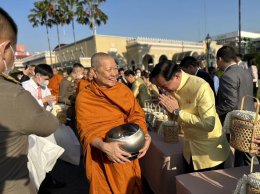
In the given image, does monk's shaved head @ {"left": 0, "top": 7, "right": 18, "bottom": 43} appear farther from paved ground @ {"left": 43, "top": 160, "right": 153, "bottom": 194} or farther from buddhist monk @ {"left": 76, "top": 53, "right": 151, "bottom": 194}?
paved ground @ {"left": 43, "top": 160, "right": 153, "bottom": 194}

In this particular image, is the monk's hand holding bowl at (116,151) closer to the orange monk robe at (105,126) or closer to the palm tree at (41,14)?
the orange monk robe at (105,126)

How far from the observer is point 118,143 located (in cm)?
196

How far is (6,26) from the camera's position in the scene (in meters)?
1.29

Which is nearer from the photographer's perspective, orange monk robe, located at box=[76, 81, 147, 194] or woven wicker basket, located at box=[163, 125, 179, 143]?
orange monk robe, located at box=[76, 81, 147, 194]

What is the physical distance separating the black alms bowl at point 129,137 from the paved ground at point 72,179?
1862mm

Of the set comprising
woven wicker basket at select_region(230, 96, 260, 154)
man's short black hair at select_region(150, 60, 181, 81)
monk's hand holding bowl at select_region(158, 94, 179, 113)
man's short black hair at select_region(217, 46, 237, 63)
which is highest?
man's short black hair at select_region(217, 46, 237, 63)

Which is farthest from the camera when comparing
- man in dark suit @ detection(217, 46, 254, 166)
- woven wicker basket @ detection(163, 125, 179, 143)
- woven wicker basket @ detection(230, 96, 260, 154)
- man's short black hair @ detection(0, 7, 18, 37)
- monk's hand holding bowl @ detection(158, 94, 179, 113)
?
man in dark suit @ detection(217, 46, 254, 166)

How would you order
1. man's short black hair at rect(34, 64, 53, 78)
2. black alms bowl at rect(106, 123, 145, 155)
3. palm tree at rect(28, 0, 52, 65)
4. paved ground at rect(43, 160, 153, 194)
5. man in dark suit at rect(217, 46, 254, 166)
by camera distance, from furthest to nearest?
palm tree at rect(28, 0, 52, 65) < man's short black hair at rect(34, 64, 53, 78) < paved ground at rect(43, 160, 153, 194) < man in dark suit at rect(217, 46, 254, 166) < black alms bowl at rect(106, 123, 145, 155)

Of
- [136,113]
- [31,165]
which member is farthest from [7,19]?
[31,165]

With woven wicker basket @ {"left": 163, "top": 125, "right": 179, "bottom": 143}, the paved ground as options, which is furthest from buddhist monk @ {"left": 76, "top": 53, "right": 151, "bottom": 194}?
the paved ground

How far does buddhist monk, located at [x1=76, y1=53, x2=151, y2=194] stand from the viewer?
2.37m

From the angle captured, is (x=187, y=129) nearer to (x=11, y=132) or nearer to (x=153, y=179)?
(x=153, y=179)

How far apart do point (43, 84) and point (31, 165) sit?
5.30 ft

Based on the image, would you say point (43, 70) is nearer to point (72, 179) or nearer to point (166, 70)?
point (72, 179)
